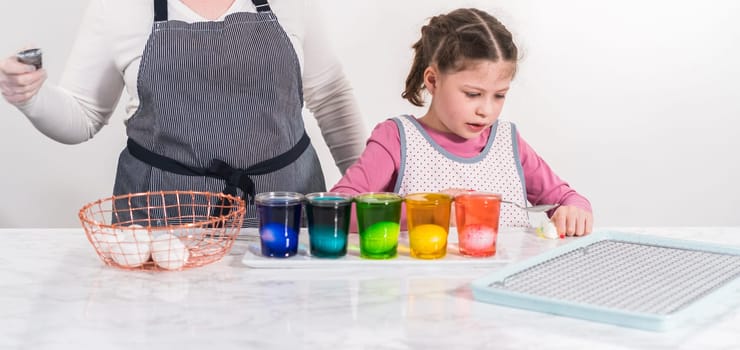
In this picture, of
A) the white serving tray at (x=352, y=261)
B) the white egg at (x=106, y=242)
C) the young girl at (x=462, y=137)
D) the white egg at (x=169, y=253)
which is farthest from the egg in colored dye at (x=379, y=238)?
the young girl at (x=462, y=137)

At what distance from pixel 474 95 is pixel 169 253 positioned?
2.71 ft

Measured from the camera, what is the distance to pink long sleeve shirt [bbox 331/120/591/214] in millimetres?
1911

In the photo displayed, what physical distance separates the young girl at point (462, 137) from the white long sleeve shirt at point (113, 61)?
26 cm

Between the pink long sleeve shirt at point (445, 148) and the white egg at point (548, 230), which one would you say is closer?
the white egg at point (548, 230)

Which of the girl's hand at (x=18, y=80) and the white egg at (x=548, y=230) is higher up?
the girl's hand at (x=18, y=80)

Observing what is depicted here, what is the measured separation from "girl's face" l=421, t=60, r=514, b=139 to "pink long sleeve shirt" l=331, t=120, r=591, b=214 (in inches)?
2.9

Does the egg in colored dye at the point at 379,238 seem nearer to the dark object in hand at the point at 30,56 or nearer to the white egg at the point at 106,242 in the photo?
the white egg at the point at 106,242

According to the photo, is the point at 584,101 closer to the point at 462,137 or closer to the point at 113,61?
the point at 462,137

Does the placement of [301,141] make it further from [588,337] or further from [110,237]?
[588,337]

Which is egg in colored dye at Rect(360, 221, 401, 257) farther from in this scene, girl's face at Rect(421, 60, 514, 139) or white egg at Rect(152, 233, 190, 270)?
girl's face at Rect(421, 60, 514, 139)

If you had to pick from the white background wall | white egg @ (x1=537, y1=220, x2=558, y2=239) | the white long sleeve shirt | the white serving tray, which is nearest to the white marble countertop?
the white serving tray

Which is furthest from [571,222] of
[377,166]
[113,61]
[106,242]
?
[113,61]

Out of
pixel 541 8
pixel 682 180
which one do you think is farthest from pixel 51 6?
pixel 682 180

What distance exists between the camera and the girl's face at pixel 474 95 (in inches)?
73.3
